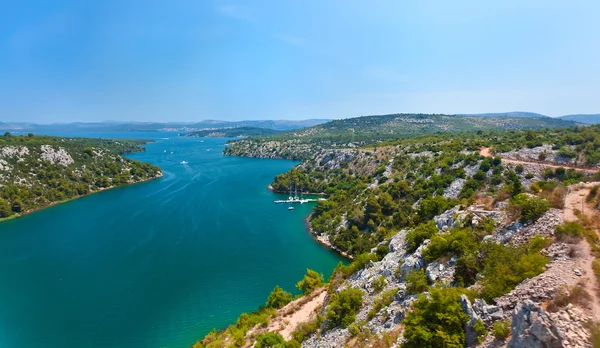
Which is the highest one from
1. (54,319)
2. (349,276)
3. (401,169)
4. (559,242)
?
(559,242)

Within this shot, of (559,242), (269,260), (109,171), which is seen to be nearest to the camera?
(559,242)

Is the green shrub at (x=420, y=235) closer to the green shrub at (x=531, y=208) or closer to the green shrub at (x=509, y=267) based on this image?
the green shrub at (x=531, y=208)

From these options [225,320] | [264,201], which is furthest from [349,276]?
[264,201]

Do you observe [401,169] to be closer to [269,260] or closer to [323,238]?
[323,238]

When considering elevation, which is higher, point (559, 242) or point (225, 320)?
point (559, 242)

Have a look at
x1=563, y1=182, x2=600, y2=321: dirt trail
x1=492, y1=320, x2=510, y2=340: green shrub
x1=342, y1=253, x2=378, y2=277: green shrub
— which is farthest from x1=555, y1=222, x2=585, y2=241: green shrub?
x1=342, y1=253, x2=378, y2=277: green shrub
